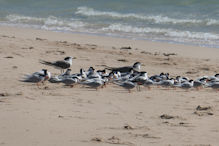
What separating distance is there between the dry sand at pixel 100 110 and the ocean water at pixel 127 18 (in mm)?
6410

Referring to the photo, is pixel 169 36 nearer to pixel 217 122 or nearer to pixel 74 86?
pixel 74 86

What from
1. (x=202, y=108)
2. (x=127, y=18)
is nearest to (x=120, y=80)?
(x=202, y=108)

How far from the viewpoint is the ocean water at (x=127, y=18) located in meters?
20.4

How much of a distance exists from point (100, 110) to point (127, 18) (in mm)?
19108

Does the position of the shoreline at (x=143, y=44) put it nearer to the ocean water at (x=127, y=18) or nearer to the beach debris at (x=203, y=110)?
the ocean water at (x=127, y=18)

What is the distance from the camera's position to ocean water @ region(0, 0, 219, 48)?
66.8ft

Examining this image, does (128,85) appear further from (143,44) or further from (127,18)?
(127,18)

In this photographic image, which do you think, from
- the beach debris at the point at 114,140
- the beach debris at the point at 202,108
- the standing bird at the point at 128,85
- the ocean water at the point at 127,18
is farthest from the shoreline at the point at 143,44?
the beach debris at the point at 114,140

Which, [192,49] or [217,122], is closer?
[217,122]

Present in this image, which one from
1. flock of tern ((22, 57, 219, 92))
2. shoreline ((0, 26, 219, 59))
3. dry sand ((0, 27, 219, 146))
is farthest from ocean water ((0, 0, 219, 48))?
flock of tern ((22, 57, 219, 92))

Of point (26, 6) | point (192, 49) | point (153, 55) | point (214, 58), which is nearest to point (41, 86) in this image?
point (153, 55)

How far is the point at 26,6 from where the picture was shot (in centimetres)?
3428

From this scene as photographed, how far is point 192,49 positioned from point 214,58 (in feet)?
5.80

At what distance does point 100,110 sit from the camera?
759cm
